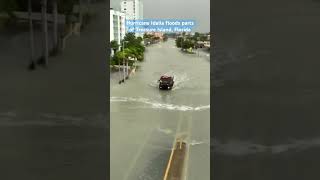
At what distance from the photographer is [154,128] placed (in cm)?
856

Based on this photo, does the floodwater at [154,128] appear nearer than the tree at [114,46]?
Yes

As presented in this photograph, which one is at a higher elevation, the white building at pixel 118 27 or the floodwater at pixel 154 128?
the white building at pixel 118 27

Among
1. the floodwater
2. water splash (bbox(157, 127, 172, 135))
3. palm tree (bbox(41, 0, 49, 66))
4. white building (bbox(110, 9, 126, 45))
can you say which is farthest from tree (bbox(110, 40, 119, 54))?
palm tree (bbox(41, 0, 49, 66))

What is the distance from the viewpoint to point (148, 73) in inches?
786

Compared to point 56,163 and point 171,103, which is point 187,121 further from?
point 56,163
